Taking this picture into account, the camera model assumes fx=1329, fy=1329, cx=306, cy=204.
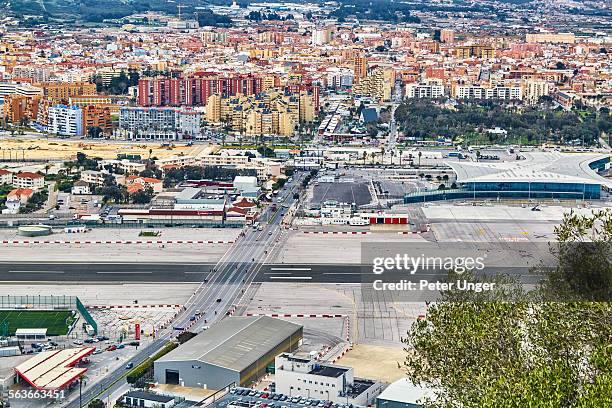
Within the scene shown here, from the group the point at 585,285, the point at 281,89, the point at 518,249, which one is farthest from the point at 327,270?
the point at 281,89

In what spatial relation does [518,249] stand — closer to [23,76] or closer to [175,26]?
[23,76]

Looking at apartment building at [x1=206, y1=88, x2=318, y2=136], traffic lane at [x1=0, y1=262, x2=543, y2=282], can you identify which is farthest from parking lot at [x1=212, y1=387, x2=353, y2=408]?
apartment building at [x1=206, y1=88, x2=318, y2=136]

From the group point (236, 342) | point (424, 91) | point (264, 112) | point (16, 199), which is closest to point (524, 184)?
point (16, 199)

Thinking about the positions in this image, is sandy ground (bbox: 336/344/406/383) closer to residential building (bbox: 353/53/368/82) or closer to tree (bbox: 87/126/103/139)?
tree (bbox: 87/126/103/139)

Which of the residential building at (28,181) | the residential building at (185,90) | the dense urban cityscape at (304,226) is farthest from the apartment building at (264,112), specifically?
the residential building at (28,181)

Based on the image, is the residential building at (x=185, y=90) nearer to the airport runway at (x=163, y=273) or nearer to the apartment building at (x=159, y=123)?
the apartment building at (x=159, y=123)

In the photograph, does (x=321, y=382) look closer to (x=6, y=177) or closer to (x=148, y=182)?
(x=148, y=182)
